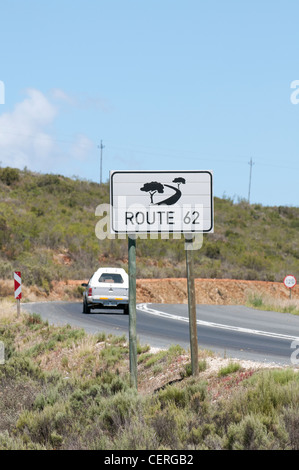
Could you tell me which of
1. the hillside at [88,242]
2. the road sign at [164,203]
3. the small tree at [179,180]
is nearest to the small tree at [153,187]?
the road sign at [164,203]

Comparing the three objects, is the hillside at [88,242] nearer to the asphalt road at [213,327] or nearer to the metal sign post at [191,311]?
the asphalt road at [213,327]

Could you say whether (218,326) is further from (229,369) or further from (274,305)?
(229,369)

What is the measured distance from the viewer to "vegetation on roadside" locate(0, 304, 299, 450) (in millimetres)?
6562

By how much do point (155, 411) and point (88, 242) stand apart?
43.8 m

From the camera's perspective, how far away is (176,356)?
12.2 meters

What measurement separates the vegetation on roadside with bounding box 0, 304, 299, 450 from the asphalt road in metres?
3.36

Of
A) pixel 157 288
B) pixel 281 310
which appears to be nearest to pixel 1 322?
pixel 281 310

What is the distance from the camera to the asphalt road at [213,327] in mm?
15281

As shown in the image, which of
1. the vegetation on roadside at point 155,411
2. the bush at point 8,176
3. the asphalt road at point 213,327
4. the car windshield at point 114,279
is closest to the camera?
the vegetation on roadside at point 155,411

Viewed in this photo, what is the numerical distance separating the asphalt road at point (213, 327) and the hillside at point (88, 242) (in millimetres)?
10883

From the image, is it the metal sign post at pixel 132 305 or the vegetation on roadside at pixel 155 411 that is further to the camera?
the metal sign post at pixel 132 305

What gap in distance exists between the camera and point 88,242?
51188mm

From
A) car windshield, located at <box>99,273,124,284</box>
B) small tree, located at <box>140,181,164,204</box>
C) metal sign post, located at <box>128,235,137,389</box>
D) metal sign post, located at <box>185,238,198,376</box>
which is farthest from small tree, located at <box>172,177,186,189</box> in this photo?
car windshield, located at <box>99,273,124,284</box>

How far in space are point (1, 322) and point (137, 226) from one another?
13510 millimetres
